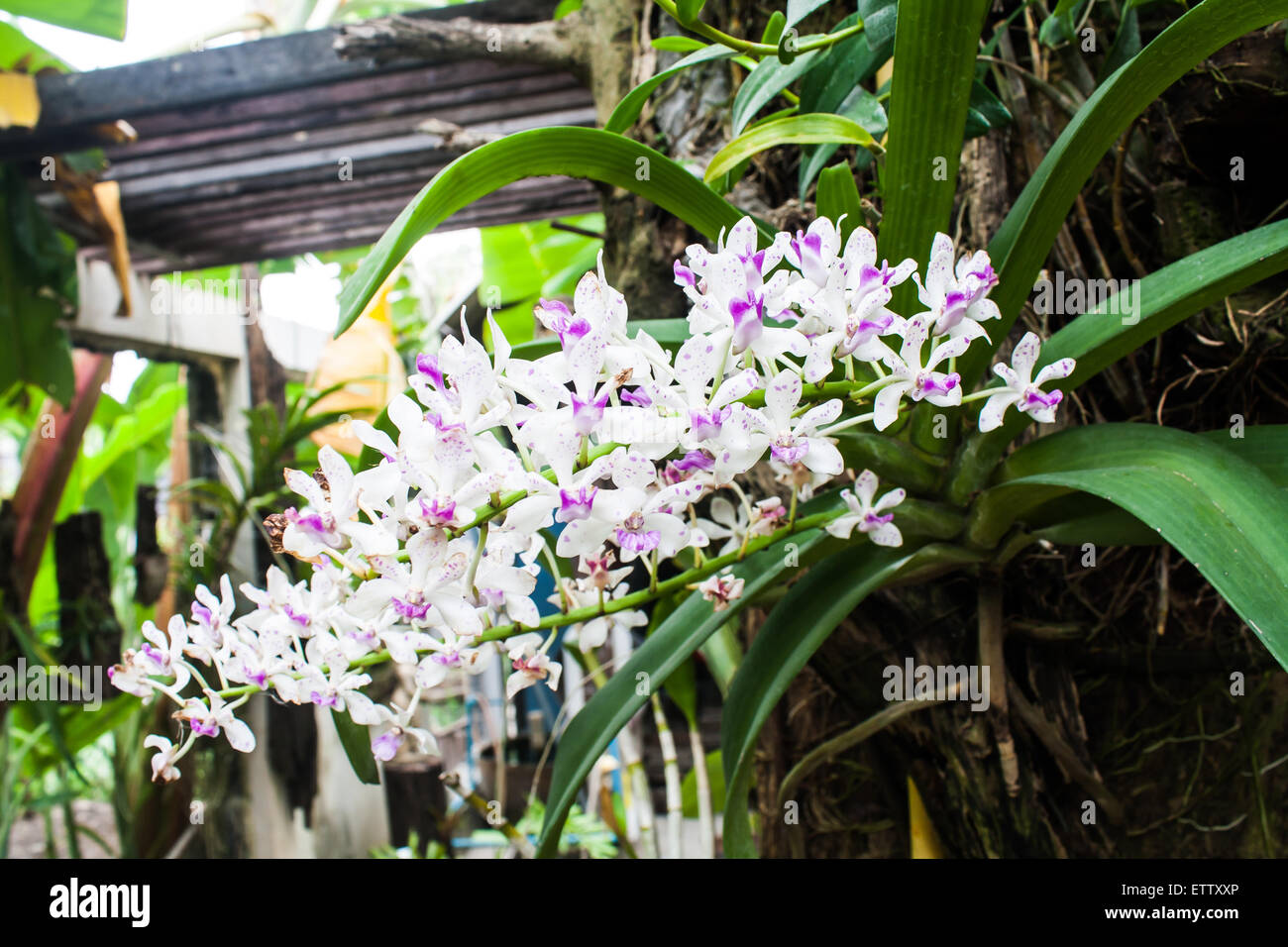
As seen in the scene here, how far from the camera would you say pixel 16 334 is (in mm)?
1806

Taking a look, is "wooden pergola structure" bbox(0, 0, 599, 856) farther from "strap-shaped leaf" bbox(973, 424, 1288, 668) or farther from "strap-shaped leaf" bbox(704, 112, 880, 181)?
"strap-shaped leaf" bbox(973, 424, 1288, 668)

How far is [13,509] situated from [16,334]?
50cm

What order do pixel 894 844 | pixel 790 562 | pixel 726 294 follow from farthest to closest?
pixel 894 844, pixel 790 562, pixel 726 294

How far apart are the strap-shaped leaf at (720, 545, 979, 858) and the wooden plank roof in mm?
925

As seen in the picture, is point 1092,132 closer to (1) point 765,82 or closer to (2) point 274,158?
(1) point 765,82

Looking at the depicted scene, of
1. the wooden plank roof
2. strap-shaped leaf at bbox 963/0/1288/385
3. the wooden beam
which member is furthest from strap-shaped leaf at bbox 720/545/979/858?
the wooden beam

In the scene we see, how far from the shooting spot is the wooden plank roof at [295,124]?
1.35 meters

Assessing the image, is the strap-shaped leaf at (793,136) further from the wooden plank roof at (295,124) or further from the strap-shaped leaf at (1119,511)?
the wooden plank roof at (295,124)

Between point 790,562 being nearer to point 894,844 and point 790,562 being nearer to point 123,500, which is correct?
point 894,844

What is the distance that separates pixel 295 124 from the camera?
4.75ft

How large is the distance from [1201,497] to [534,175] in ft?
1.10

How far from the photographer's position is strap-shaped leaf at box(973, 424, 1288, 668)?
1.10ft

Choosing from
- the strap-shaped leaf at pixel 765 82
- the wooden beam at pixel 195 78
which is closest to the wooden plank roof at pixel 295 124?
the wooden beam at pixel 195 78
